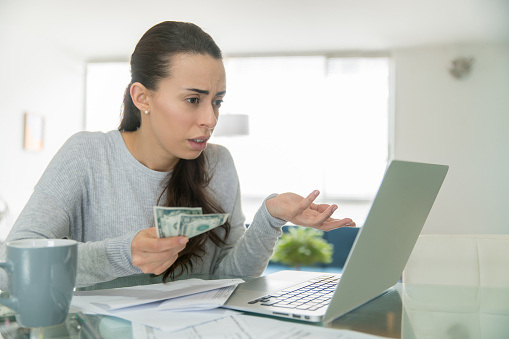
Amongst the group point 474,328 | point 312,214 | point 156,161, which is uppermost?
point 156,161

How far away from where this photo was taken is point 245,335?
65 cm

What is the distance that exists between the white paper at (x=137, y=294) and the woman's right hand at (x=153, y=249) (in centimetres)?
5

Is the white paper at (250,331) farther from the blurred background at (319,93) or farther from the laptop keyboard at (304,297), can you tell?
the blurred background at (319,93)

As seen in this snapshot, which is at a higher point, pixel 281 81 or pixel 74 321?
pixel 281 81

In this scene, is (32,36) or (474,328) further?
(32,36)

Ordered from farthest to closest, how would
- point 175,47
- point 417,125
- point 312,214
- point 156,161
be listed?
point 417,125, point 156,161, point 175,47, point 312,214

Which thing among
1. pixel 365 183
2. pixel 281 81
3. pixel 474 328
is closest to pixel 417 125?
pixel 365 183

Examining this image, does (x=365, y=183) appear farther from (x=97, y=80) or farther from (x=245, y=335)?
(x=245, y=335)

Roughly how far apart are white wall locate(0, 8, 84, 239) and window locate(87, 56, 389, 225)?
2.04m

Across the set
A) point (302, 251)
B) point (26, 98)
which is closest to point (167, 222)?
point (302, 251)

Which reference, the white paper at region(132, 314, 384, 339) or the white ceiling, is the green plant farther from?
the white paper at region(132, 314, 384, 339)

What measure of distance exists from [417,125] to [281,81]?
1.86 meters

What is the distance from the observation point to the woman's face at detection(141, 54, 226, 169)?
129 cm

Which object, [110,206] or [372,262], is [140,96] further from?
[372,262]
